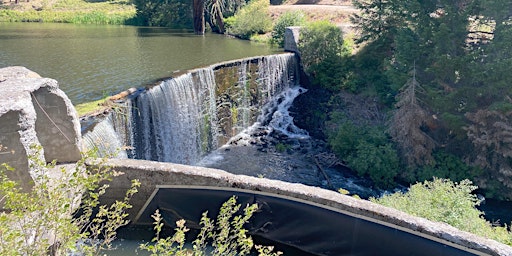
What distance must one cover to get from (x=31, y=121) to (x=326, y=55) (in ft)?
47.0

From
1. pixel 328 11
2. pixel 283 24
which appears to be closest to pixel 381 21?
pixel 283 24

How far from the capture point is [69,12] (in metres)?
35.7

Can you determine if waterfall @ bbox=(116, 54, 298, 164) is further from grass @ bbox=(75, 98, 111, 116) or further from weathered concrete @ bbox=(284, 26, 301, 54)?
weathered concrete @ bbox=(284, 26, 301, 54)

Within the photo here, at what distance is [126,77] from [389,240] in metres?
10.8

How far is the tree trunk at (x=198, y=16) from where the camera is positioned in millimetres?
27234

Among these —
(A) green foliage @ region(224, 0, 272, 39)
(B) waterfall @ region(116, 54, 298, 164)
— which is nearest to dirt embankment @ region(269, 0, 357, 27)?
(A) green foliage @ region(224, 0, 272, 39)

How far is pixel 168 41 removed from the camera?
2286cm

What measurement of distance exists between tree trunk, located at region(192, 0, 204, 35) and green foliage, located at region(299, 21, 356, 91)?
35.2 feet

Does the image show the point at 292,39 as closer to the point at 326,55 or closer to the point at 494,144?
the point at 326,55

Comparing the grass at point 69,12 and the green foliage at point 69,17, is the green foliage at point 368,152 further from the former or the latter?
the green foliage at point 69,17

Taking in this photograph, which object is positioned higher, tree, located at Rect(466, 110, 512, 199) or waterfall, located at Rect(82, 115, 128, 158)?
waterfall, located at Rect(82, 115, 128, 158)

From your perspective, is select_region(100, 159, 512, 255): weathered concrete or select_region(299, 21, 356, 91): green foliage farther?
select_region(299, 21, 356, 91): green foliage

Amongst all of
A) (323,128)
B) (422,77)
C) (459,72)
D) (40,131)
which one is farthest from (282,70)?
(40,131)

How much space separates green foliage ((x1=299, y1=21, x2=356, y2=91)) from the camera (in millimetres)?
17328
